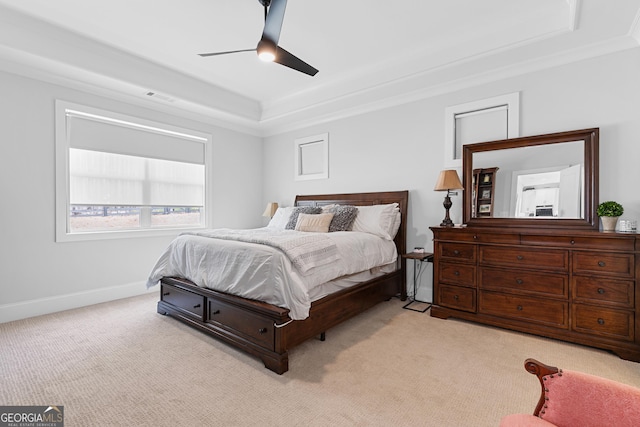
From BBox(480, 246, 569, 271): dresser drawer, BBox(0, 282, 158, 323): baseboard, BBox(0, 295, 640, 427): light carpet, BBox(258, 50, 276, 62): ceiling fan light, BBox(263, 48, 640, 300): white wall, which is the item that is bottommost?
BBox(0, 295, 640, 427): light carpet

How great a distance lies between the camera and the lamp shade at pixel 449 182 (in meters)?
3.35

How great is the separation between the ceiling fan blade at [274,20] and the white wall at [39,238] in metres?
2.79

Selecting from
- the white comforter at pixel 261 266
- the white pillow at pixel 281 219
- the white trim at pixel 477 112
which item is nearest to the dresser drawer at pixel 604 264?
the white trim at pixel 477 112

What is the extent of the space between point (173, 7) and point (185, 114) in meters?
2.07

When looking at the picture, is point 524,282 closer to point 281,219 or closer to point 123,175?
point 281,219

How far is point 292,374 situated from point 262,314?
471mm

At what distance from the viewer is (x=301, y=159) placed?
5.38 m

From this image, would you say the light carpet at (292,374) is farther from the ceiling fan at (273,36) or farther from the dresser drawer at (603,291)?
the ceiling fan at (273,36)

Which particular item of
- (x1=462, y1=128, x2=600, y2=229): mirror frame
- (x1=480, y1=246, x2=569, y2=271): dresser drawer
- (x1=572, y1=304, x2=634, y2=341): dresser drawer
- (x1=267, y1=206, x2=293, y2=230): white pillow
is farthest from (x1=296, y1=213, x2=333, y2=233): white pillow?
(x1=572, y1=304, x2=634, y2=341): dresser drawer

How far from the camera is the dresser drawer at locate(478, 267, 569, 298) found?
105 inches

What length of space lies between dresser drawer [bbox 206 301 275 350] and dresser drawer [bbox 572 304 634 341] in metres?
2.55

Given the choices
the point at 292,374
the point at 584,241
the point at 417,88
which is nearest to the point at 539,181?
the point at 584,241

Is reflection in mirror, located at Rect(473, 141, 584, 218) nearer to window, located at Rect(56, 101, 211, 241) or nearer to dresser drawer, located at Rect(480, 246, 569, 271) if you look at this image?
dresser drawer, located at Rect(480, 246, 569, 271)

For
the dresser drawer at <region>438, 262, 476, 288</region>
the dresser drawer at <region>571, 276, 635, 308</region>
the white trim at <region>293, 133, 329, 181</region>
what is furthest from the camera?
the white trim at <region>293, 133, 329, 181</region>
